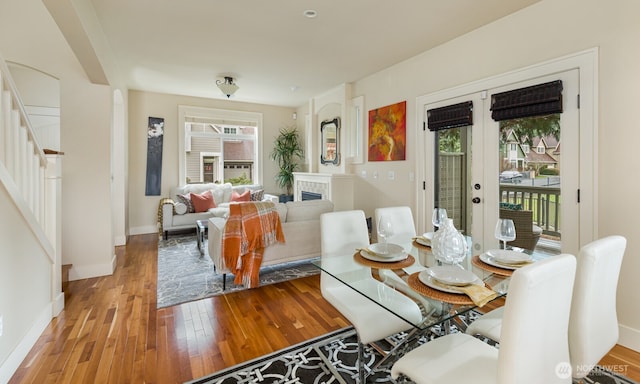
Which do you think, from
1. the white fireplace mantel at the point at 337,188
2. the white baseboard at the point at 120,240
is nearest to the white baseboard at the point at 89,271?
the white baseboard at the point at 120,240

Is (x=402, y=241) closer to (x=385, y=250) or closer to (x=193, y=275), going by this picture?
(x=385, y=250)

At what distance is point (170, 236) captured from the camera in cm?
546

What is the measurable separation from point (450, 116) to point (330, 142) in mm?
2752

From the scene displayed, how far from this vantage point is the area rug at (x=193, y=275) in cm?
302

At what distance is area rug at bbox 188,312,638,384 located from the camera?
180 centimetres

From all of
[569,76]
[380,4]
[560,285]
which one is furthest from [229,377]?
[569,76]

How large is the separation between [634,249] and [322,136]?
4.78m

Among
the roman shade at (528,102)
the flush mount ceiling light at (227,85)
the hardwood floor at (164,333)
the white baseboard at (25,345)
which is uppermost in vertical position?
the flush mount ceiling light at (227,85)

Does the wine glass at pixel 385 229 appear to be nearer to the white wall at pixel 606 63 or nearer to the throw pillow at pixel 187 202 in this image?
the white wall at pixel 606 63

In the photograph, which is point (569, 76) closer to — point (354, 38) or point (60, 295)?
point (354, 38)

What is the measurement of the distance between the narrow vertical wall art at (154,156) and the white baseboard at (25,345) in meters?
3.59

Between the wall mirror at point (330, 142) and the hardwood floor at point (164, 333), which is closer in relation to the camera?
the hardwood floor at point (164, 333)

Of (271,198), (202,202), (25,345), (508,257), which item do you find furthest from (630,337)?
(202,202)

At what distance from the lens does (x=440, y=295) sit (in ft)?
4.30
